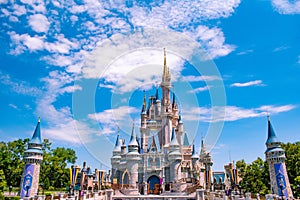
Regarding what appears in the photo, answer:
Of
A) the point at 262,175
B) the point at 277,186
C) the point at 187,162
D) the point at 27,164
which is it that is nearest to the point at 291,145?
the point at 262,175

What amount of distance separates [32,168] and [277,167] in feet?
103

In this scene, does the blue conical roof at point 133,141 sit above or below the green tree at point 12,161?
above

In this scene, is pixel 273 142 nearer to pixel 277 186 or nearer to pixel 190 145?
pixel 277 186

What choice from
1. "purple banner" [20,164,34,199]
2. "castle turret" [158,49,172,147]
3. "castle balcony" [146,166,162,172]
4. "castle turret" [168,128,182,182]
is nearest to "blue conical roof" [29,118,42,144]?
"purple banner" [20,164,34,199]

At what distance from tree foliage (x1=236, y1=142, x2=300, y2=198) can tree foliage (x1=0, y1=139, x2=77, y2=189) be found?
34726 millimetres

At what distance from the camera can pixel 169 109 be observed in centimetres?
5400

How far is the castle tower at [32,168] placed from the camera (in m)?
30.8

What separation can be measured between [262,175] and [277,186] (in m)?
11.5

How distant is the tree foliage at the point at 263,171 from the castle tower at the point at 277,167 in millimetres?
3454

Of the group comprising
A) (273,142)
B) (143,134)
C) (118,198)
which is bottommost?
(118,198)

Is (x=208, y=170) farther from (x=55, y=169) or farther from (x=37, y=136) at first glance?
(x=55, y=169)

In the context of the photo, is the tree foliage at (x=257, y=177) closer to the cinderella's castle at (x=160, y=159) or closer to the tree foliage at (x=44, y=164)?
the cinderella's castle at (x=160, y=159)

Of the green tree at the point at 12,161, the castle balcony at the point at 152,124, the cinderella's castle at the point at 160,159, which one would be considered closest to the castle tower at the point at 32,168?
the green tree at the point at 12,161

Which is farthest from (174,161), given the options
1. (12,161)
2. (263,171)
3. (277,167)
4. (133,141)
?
(12,161)
